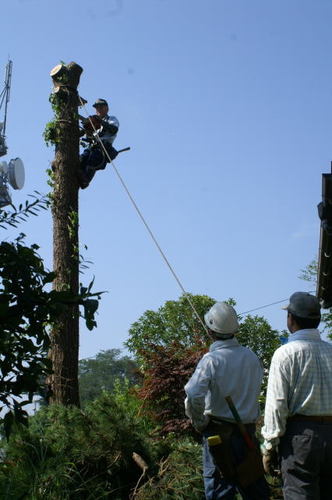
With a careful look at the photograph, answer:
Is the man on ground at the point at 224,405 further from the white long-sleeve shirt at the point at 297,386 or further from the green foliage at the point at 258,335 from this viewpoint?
the green foliage at the point at 258,335

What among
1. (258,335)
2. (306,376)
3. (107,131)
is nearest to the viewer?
(306,376)

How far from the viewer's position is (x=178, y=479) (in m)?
5.98

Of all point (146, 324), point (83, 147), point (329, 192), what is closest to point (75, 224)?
point (83, 147)

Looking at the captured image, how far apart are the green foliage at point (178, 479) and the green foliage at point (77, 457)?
363 mm

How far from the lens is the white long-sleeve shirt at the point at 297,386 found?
412 centimetres

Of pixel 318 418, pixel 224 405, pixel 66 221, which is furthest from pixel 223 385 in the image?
pixel 66 221

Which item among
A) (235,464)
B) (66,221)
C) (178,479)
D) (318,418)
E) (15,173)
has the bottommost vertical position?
(178,479)

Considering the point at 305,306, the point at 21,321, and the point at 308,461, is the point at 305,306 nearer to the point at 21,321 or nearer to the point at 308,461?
the point at 308,461

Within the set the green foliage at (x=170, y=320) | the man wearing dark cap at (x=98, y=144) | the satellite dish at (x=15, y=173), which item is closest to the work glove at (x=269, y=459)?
the man wearing dark cap at (x=98, y=144)

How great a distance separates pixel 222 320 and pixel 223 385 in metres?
0.43

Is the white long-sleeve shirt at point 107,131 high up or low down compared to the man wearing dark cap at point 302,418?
up

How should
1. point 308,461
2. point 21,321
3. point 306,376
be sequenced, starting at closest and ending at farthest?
1. point 21,321
2. point 308,461
3. point 306,376

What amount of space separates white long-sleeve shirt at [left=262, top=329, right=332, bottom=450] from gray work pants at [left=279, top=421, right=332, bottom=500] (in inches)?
3.1

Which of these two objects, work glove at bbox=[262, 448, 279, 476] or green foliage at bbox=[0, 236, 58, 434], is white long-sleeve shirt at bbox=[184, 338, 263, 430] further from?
green foliage at bbox=[0, 236, 58, 434]
